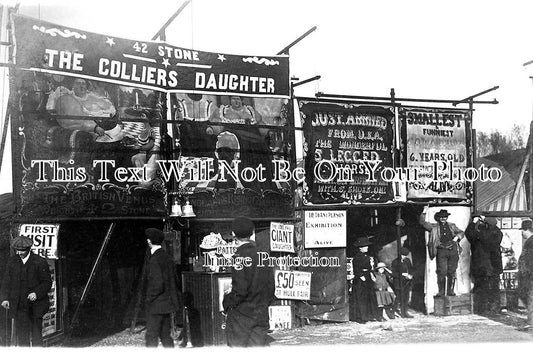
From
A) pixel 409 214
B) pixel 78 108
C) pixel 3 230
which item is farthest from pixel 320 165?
pixel 3 230

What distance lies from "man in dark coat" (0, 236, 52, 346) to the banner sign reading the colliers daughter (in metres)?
0.76

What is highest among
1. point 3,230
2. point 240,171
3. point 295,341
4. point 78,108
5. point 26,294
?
point 78,108

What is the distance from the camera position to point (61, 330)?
10.0 metres

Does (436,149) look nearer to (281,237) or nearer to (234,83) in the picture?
Answer: (281,237)

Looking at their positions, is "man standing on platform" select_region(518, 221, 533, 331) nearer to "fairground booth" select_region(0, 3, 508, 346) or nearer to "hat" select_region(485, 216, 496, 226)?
"hat" select_region(485, 216, 496, 226)

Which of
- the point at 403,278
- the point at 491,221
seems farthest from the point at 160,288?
the point at 491,221

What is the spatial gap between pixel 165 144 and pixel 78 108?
1381 mm

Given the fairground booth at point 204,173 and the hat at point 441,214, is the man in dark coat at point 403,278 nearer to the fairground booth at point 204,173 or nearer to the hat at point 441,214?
the fairground booth at point 204,173

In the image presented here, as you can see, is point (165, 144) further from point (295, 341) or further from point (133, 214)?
point (295, 341)

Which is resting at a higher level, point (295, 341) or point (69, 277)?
point (69, 277)

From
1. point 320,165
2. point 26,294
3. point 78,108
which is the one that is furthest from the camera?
point 320,165

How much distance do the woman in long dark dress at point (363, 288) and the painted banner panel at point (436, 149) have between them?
4.60ft

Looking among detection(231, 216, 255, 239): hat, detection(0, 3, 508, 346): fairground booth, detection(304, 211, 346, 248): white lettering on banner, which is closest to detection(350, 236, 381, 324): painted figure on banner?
detection(0, 3, 508, 346): fairground booth

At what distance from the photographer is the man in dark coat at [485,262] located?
12453mm
